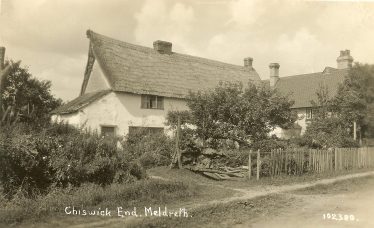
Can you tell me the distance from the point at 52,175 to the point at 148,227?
3.63 metres

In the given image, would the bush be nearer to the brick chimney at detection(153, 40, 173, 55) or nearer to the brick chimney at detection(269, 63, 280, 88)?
the brick chimney at detection(153, 40, 173, 55)

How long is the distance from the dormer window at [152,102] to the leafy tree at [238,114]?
683cm

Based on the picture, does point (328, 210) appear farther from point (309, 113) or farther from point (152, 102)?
point (309, 113)

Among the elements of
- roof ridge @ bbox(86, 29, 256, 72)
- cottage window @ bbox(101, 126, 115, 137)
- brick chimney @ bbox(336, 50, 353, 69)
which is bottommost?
cottage window @ bbox(101, 126, 115, 137)

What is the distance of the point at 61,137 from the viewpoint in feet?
34.9

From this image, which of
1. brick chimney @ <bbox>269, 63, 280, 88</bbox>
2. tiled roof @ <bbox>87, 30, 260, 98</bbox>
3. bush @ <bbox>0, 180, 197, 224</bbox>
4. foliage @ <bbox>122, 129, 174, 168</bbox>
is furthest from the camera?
brick chimney @ <bbox>269, 63, 280, 88</bbox>

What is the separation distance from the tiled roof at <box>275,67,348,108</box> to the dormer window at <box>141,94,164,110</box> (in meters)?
13.5

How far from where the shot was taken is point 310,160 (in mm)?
16203

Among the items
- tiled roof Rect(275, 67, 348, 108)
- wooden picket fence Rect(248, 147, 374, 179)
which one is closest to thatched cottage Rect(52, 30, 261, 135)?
wooden picket fence Rect(248, 147, 374, 179)

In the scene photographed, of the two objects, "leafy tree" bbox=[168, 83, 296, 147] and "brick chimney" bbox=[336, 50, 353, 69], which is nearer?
"leafy tree" bbox=[168, 83, 296, 147]

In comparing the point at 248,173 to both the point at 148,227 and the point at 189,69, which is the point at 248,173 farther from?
the point at 189,69

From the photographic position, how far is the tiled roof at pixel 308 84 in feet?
114

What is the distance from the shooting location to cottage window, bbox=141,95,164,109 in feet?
79.9

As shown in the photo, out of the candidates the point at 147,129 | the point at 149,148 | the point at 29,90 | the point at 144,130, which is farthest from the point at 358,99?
the point at 29,90
